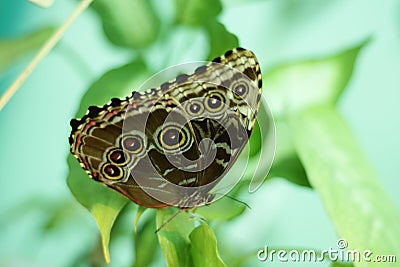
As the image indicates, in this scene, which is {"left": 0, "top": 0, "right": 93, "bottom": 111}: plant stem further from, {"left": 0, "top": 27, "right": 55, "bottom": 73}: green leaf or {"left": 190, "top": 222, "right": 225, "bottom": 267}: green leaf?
{"left": 190, "top": 222, "right": 225, "bottom": 267}: green leaf

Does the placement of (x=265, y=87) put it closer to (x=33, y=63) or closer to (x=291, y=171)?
(x=291, y=171)

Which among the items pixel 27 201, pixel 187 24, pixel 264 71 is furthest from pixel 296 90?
pixel 27 201

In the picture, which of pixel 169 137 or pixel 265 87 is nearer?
pixel 169 137

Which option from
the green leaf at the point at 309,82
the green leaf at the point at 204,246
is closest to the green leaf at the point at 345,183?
the green leaf at the point at 309,82

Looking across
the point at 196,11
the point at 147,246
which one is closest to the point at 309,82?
the point at 196,11

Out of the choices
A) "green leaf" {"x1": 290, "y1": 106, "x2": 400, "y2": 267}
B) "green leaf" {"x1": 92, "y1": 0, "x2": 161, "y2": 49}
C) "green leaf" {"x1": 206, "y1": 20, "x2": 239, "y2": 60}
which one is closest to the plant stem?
"green leaf" {"x1": 92, "y1": 0, "x2": 161, "y2": 49}
